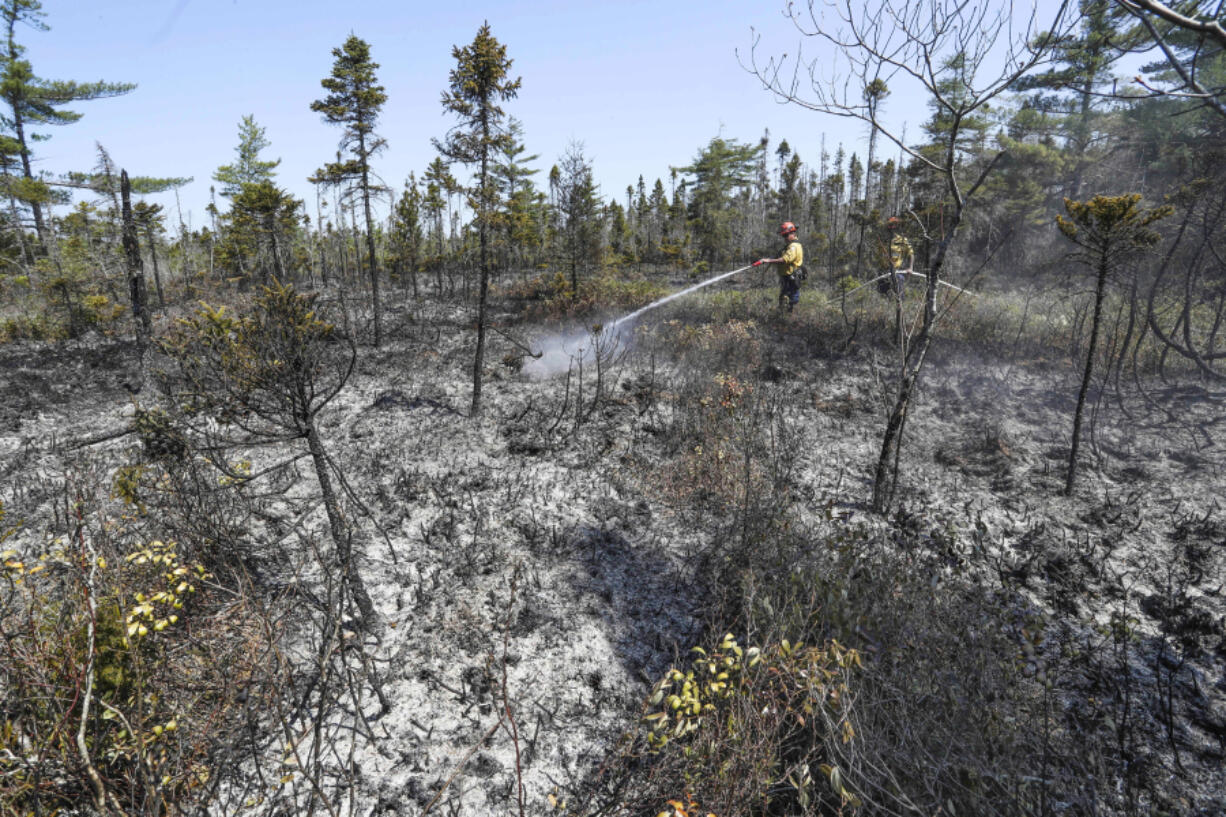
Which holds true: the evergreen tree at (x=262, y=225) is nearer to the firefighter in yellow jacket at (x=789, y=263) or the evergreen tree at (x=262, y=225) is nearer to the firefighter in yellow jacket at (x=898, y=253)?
the firefighter in yellow jacket at (x=789, y=263)

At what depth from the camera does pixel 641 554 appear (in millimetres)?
6359

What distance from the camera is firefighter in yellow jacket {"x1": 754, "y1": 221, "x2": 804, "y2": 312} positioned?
12.6 m

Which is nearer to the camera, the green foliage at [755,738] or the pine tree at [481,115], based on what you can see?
the green foliage at [755,738]

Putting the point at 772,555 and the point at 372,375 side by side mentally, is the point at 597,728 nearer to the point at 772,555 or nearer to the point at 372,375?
the point at 772,555

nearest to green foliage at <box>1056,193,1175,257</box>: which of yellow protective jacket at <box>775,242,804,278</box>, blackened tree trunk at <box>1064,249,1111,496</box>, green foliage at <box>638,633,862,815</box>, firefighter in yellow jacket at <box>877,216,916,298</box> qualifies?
blackened tree trunk at <box>1064,249,1111,496</box>

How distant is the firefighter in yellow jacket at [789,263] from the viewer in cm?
1257

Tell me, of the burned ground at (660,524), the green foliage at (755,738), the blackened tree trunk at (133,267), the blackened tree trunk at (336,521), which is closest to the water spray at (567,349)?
the burned ground at (660,524)

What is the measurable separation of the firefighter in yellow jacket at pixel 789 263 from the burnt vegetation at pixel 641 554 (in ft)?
4.80

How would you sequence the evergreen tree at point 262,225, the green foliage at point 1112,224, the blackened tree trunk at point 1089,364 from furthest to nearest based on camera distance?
the evergreen tree at point 262,225
the blackened tree trunk at point 1089,364
the green foliage at point 1112,224

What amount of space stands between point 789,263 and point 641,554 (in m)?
9.83

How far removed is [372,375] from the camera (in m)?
13.2

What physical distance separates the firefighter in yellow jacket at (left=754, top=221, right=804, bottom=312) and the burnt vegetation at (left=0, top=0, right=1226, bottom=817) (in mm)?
1462

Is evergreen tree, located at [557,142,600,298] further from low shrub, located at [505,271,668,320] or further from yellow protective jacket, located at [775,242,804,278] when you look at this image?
yellow protective jacket, located at [775,242,804,278]

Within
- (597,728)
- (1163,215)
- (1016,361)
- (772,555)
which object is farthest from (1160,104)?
(597,728)
